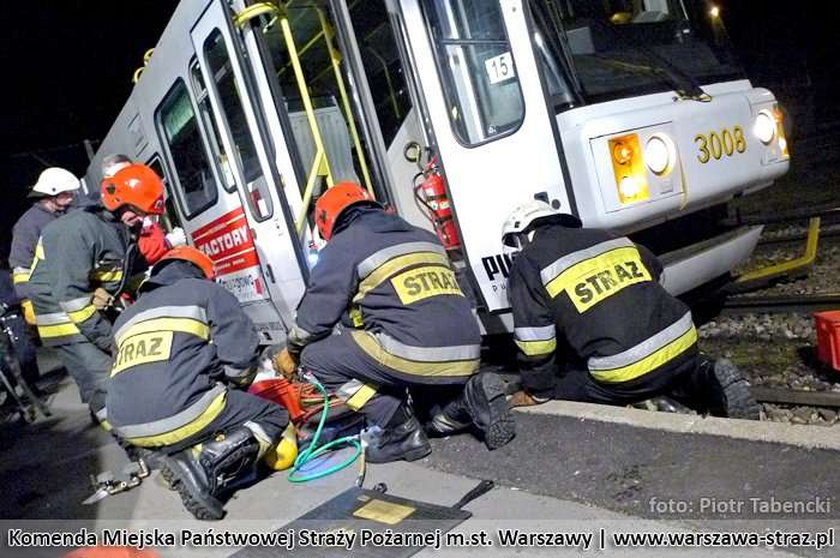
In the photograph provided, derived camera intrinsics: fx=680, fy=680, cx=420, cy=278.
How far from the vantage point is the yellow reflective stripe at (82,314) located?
3.85 metres

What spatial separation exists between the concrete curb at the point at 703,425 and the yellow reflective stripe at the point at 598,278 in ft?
1.62

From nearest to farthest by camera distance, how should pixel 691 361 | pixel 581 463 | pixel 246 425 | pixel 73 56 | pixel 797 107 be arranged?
pixel 581 463, pixel 691 361, pixel 246 425, pixel 73 56, pixel 797 107

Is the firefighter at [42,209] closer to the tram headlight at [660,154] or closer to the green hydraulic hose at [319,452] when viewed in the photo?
the green hydraulic hose at [319,452]

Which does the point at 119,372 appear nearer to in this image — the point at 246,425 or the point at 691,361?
the point at 246,425

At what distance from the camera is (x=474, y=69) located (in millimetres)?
3352

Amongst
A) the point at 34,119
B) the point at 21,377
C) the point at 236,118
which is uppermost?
the point at 34,119

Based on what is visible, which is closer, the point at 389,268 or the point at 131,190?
the point at 389,268

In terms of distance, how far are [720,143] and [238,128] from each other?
2.91 metres

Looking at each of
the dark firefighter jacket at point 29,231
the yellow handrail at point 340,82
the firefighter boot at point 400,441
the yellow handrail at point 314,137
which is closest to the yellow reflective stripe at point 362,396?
the firefighter boot at point 400,441

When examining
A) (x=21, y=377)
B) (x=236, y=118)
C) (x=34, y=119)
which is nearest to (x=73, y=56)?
(x=34, y=119)

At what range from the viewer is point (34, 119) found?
1906 centimetres

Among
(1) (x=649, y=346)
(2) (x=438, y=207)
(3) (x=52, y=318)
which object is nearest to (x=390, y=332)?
(1) (x=649, y=346)

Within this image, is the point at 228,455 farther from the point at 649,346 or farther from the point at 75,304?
the point at 649,346

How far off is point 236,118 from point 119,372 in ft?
6.66
